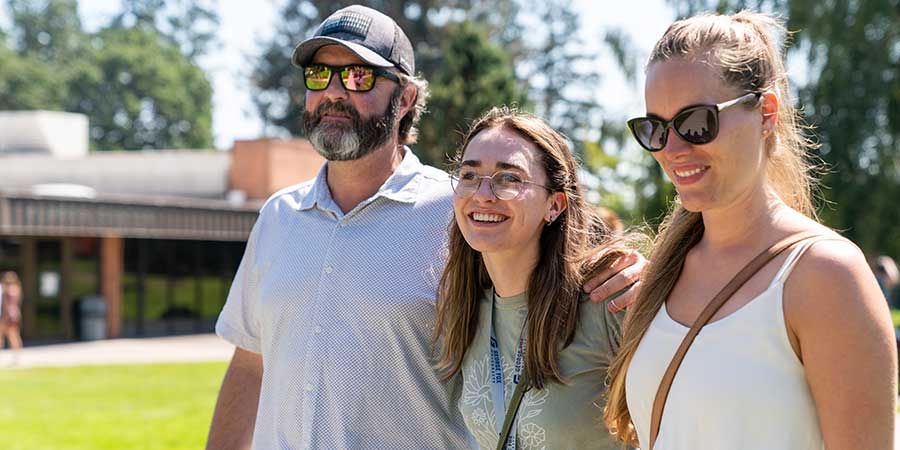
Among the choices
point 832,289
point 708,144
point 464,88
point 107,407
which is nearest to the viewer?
point 832,289

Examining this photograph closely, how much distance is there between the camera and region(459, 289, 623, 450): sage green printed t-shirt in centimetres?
275

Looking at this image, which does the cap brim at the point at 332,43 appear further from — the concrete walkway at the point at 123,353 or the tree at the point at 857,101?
the concrete walkway at the point at 123,353

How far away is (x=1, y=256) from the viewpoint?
24641mm

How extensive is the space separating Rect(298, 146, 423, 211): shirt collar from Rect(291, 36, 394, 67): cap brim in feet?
1.17

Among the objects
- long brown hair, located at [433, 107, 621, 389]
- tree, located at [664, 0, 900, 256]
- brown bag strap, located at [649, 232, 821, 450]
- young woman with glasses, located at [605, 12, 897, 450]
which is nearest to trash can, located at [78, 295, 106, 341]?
tree, located at [664, 0, 900, 256]

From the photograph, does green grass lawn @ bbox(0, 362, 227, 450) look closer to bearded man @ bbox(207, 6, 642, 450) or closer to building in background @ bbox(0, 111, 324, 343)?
building in background @ bbox(0, 111, 324, 343)

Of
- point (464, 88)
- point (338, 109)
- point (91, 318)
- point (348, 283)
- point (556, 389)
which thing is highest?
point (338, 109)

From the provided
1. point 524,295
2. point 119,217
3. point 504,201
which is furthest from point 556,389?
point 119,217

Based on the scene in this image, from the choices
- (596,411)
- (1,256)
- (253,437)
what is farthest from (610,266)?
(1,256)

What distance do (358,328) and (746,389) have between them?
5.01 ft

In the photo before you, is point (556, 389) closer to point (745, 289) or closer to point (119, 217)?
point (745, 289)

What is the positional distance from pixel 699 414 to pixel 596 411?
738mm

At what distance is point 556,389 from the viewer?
9.16ft

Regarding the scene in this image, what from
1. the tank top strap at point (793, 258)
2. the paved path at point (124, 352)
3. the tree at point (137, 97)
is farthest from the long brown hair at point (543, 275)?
the tree at point (137, 97)
